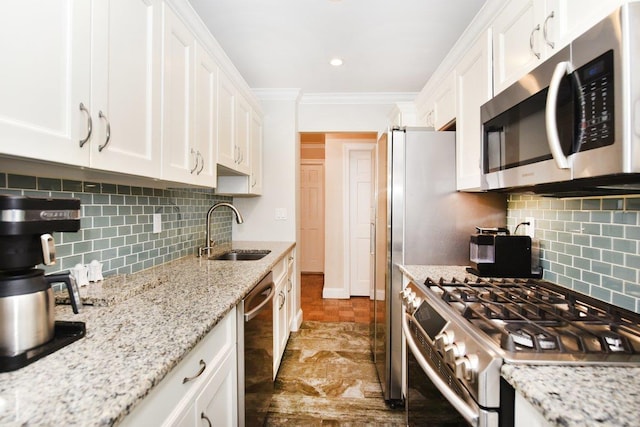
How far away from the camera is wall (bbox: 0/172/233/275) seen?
3.67ft

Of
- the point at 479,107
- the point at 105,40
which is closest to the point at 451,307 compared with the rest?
the point at 479,107

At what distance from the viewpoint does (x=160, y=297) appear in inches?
44.8

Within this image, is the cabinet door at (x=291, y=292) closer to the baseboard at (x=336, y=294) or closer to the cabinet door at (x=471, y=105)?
the baseboard at (x=336, y=294)

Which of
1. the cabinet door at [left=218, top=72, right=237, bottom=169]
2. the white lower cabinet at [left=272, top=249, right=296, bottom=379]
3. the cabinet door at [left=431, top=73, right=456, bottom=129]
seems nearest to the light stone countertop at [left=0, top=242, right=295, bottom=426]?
the white lower cabinet at [left=272, top=249, right=296, bottom=379]

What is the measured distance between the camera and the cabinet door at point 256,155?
269 centimetres

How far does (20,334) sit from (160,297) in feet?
1.60

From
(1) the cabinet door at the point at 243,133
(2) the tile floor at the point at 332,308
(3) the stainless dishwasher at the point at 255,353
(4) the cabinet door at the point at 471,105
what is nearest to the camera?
(3) the stainless dishwasher at the point at 255,353

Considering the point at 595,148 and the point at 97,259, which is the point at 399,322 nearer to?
the point at 595,148

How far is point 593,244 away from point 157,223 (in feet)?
6.88

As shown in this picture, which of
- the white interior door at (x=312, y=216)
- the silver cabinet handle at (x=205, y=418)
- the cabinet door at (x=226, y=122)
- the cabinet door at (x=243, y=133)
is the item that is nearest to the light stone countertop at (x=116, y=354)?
the silver cabinet handle at (x=205, y=418)

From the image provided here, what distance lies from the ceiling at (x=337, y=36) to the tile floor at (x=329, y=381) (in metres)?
2.37

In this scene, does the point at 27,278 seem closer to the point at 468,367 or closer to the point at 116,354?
the point at 116,354

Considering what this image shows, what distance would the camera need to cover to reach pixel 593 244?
124 centimetres

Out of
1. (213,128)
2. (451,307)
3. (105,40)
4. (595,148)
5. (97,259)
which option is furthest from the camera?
(213,128)
